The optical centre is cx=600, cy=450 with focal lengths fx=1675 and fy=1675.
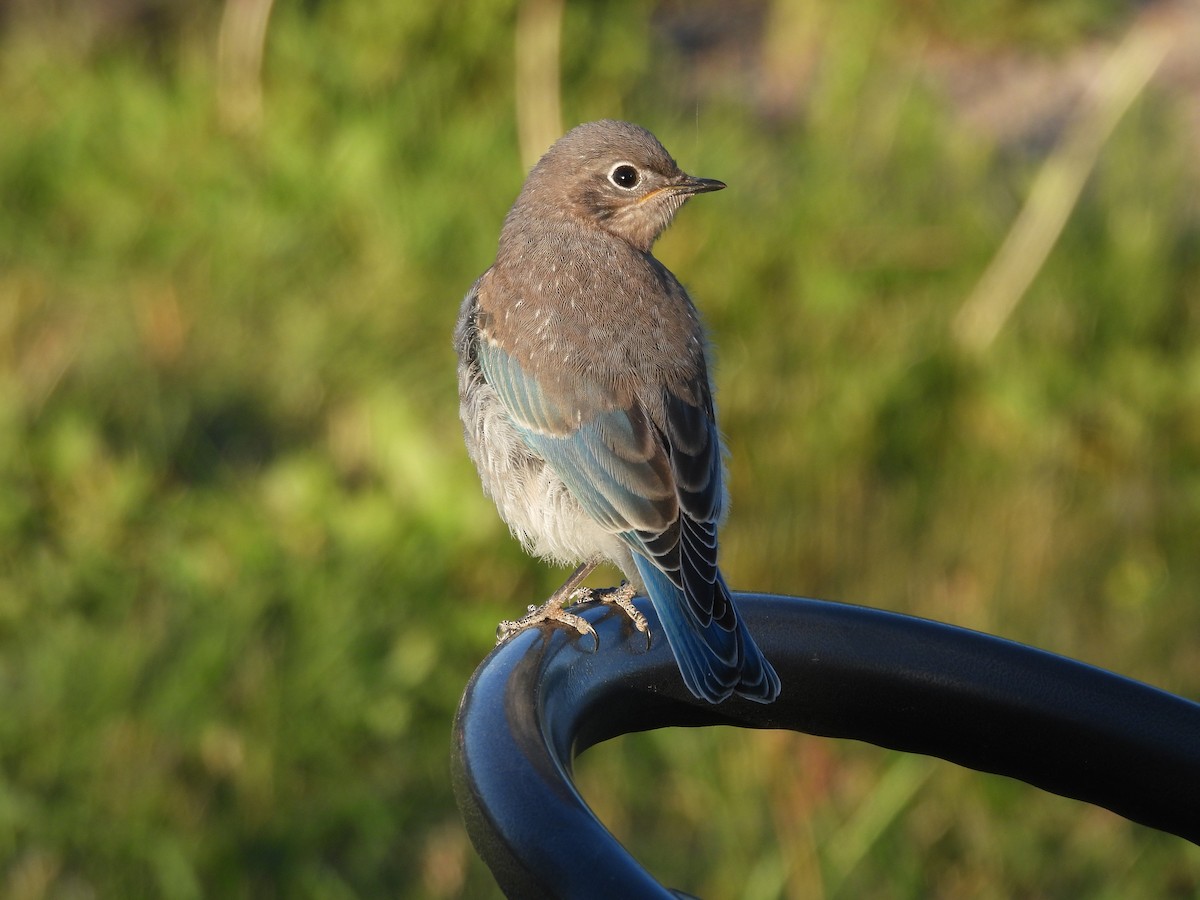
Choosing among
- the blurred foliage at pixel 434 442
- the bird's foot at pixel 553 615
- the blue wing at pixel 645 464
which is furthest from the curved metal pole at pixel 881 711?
the blurred foliage at pixel 434 442

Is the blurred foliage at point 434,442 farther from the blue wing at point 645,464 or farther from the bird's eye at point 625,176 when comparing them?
the bird's eye at point 625,176

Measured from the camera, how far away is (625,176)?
367cm

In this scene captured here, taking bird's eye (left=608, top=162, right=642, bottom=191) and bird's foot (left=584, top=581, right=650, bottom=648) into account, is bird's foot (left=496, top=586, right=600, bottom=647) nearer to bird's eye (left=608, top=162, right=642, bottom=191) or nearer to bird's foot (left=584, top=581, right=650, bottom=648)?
bird's foot (left=584, top=581, right=650, bottom=648)

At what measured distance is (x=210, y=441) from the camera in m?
5.30

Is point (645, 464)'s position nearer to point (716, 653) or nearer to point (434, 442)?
point (716, 653)

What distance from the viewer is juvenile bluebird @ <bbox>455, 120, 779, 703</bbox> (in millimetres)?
2904

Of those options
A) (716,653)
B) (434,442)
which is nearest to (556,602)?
(716,653)

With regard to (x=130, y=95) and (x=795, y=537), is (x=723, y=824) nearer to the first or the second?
(x=795, y=537)

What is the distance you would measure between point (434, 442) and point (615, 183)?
5.17 ft

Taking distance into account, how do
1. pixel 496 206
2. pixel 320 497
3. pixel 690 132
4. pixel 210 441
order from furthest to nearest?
1. pixel 690 132
2. pixel 496 206
3. pixel 210 441
4. pixel 320 497

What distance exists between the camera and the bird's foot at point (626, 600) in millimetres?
2318

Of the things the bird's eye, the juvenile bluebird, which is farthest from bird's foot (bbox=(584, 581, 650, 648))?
the bird's eye

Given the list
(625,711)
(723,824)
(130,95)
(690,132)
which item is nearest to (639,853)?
(723,824)

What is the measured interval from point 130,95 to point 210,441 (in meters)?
2.13
